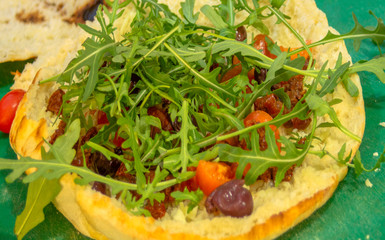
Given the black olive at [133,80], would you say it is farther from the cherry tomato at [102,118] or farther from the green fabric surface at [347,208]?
the green fabric surface at [347,208]


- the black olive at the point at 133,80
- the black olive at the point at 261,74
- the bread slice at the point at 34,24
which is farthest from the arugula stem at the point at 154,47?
the bread slice at the point at 34,24

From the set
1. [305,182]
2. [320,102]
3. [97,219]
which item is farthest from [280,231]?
[97,219]

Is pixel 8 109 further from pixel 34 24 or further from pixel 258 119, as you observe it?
→ pixel 258 119

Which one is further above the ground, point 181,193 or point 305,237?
point 181,193

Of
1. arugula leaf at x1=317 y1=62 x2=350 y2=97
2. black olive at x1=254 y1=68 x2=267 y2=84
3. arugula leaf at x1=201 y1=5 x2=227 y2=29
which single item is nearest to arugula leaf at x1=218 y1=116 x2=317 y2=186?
arugula leaf at x1=317 y1=62 x2=350 y2=97

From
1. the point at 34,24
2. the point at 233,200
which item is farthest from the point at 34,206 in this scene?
the point at 34,24

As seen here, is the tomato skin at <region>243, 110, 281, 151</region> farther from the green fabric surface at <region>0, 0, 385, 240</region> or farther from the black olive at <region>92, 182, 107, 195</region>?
the black olive at <region>92, 182, 107, 195</region>

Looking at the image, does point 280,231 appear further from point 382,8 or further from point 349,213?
point 382,8
